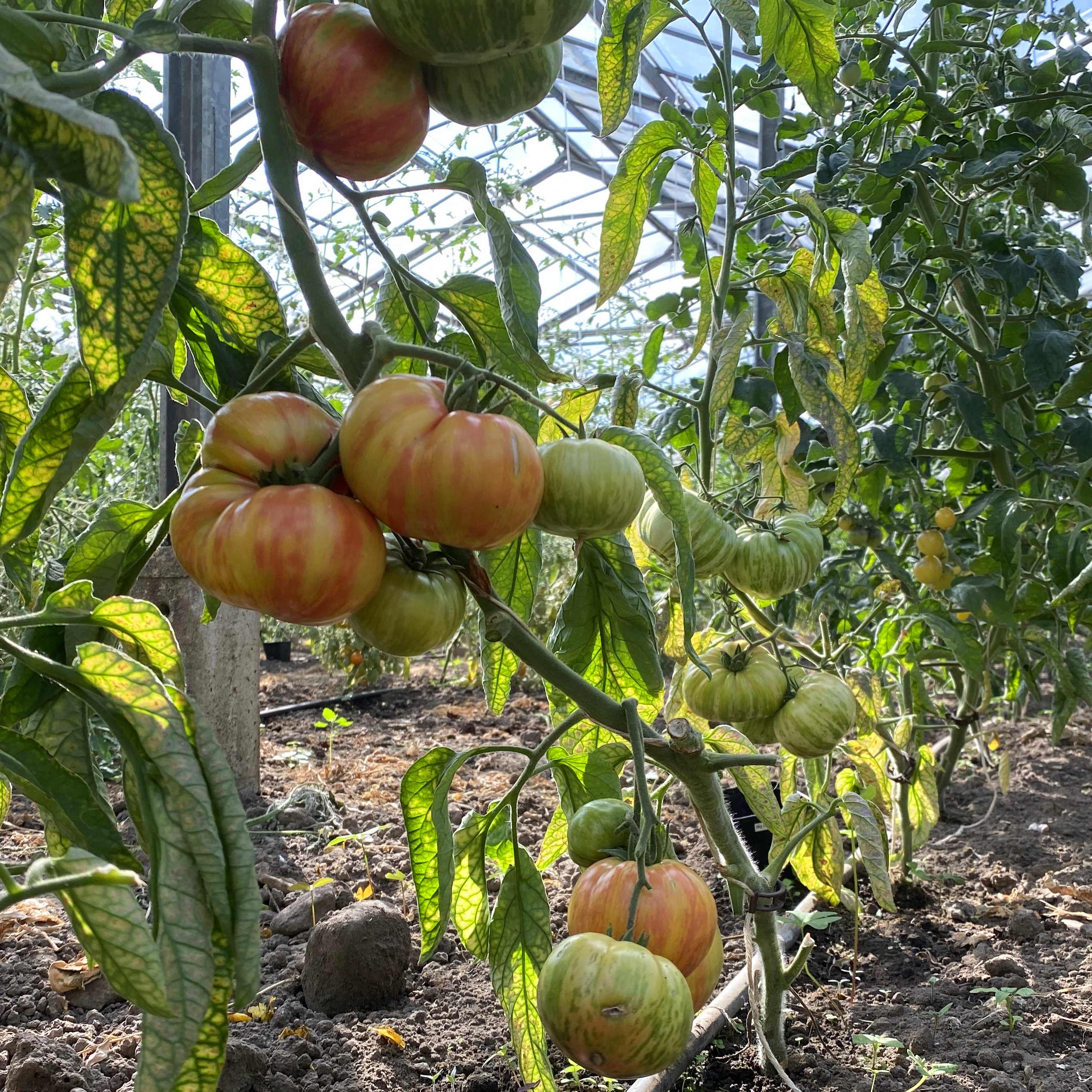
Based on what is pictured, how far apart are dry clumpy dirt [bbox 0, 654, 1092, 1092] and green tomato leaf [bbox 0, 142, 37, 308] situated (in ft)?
3.66

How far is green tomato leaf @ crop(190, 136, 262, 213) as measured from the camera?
64 centimetres

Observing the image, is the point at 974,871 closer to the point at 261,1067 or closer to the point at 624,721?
the point at 261,1067

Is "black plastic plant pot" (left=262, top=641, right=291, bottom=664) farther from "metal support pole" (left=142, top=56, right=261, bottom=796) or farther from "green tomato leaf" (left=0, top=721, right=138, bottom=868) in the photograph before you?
"green tomato leaf" (left=0, top=721, right=138, bottom=868)

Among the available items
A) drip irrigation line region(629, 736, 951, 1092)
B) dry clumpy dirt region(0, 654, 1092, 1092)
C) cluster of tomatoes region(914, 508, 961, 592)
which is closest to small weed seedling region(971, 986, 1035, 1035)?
dry clumpy dirt region(0, 654, 1092, 1092)

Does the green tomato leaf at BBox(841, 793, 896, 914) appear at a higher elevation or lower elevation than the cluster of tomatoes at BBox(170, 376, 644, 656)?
lower

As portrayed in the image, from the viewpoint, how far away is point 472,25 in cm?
46

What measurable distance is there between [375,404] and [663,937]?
39 cm

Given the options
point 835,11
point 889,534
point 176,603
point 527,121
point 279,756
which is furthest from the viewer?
point 527,121

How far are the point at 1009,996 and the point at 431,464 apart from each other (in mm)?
1417

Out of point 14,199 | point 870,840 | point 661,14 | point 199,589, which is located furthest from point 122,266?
point 199,589

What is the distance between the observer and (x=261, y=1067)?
1208 mm

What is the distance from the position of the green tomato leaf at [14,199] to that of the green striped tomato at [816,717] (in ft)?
2.91

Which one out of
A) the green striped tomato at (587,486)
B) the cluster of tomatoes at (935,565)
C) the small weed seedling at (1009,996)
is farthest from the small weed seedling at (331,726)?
the green striped tomato at (587,486)

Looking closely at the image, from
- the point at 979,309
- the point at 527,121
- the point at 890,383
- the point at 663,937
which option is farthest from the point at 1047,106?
the point at 527,121
